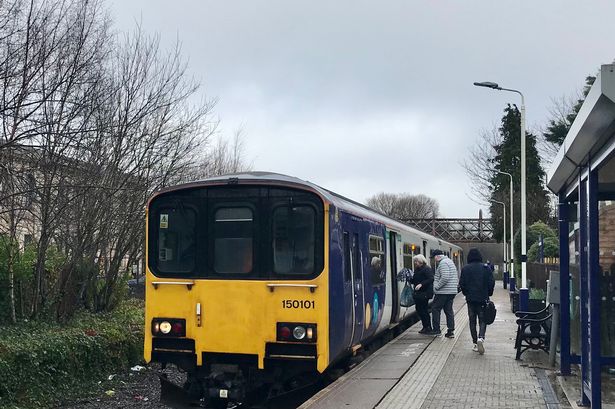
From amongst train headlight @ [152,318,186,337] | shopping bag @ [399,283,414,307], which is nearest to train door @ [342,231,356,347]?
train headlight @ [152,318,186,337]

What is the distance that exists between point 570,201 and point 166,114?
9.82 meters

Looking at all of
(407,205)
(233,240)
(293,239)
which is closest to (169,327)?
(233,240)

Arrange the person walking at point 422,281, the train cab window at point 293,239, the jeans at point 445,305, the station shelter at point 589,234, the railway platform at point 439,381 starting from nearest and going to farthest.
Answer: the station shelter at point 589,234, the railway platform at point 439,381, the train cab window at point 293,239, the jeans at point 445,305, the person walking at point 422,281

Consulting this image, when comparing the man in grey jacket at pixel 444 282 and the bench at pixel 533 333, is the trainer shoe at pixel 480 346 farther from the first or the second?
the man in grey jacket at pixel 444 282

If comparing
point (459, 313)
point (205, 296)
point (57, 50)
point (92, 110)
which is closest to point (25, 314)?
point (92, 110)

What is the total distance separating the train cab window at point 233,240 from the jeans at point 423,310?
651 cm

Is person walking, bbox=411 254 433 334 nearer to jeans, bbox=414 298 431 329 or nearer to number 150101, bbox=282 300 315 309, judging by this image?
jeans, bbox=414 298 431 329

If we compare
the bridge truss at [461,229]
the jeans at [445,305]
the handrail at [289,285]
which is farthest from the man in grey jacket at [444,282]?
the bridge truss at [461,229]

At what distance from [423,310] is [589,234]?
27.4ft

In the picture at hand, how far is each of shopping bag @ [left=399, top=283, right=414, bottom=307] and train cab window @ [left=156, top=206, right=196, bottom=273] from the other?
7057 mm

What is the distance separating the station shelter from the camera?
5.27 metres

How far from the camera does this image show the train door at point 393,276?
13734 mm

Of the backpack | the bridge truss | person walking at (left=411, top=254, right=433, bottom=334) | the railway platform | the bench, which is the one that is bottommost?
the railway platform

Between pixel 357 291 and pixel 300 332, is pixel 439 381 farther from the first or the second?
pixel 300 332
